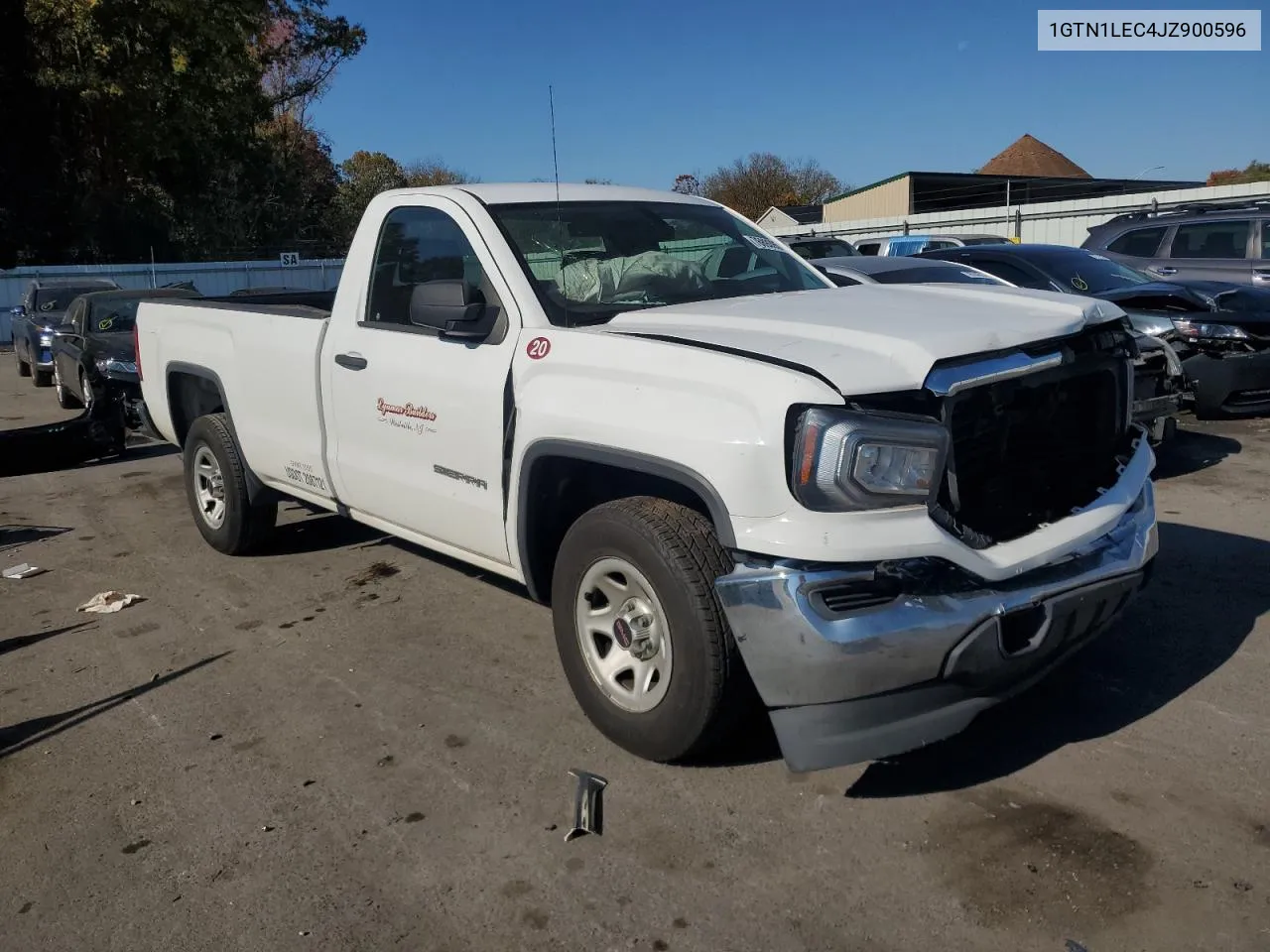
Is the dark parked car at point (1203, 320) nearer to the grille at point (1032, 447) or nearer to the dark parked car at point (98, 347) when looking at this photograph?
the grille at point (1032, 447)

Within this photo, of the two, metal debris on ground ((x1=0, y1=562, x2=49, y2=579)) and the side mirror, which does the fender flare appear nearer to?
metal debris on ground ((x1=0, y1=562, x2=49, y2=579))

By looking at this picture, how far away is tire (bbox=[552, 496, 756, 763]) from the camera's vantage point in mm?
3236

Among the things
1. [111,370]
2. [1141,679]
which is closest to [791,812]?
[1141,679]

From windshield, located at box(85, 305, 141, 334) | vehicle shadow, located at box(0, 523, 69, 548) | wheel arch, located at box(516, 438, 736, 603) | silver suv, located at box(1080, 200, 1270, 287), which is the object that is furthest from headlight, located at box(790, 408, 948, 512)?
windshield, located at box(85, 305, 141, 334)

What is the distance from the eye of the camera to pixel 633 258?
454cm

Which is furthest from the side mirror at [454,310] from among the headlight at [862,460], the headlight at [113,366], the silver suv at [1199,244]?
the silver suv at [1199,244]

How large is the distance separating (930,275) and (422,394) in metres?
6.31

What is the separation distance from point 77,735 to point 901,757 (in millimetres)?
3054

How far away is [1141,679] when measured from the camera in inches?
163

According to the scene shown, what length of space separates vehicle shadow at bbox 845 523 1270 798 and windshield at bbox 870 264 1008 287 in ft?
13.7

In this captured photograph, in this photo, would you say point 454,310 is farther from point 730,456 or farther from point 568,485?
point 730,456

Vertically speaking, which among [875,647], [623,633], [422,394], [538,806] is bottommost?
[538,806]

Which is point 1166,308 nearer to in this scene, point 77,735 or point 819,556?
point 819,556

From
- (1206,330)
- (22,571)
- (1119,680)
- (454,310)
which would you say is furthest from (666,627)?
(1206,330)
